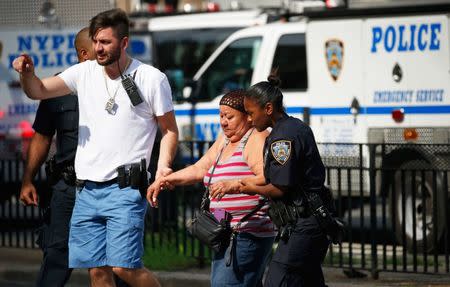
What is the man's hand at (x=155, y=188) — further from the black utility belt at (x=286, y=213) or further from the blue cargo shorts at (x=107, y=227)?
the black utility belt at (x=286, y=213)

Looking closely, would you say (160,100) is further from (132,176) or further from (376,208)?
(376,208)

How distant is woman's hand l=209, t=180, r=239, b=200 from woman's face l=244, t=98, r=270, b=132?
1.18 ft

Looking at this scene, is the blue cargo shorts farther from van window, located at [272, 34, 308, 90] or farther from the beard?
van window, located at [272, 34, 308, 90]

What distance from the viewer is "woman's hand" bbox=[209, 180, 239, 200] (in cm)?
658

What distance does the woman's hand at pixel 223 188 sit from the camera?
21.6ft

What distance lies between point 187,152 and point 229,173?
17.1ft

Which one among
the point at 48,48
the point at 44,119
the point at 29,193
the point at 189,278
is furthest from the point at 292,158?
the point at 48,48

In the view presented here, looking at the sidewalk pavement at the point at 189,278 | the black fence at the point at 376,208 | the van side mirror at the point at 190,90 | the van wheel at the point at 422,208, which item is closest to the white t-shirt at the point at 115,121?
the sidewalk pavement at the point at 189,278

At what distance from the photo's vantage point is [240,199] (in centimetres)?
682

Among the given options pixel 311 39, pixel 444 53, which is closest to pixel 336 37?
pixel 311 39

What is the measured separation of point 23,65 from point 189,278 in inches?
137

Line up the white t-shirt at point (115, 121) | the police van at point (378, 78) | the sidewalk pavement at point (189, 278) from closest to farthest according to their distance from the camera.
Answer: the white t-shirt at point (115, 121), the sidewalk pavement at point (189, 278), the police van at point (378, 78)

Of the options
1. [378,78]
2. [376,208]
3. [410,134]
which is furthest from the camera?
[378,78]

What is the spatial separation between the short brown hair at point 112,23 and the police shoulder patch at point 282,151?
3.94ft
